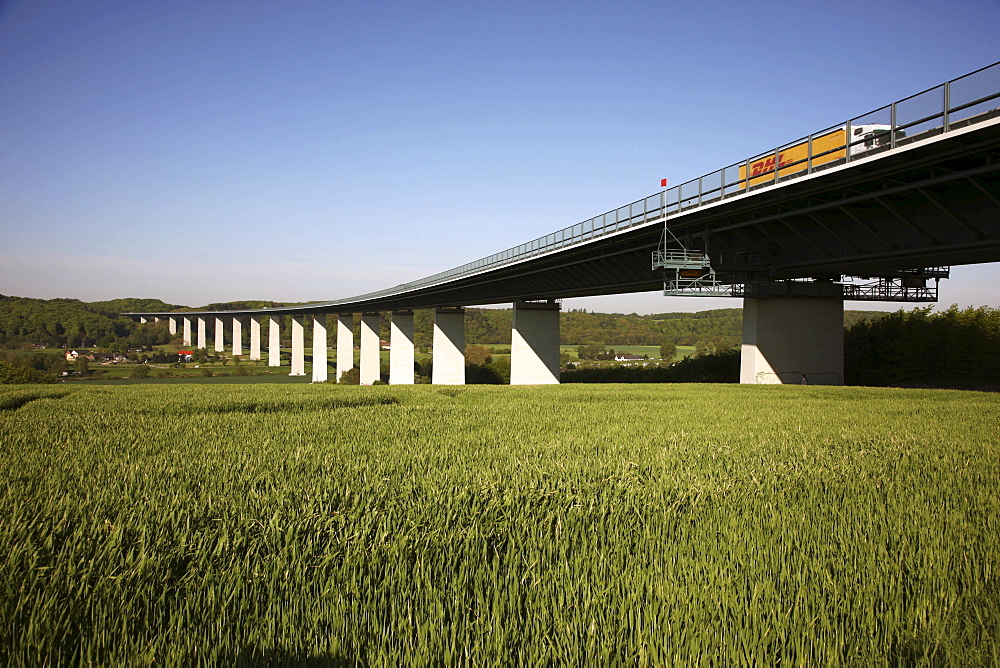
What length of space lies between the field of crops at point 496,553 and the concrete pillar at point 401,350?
64.0m

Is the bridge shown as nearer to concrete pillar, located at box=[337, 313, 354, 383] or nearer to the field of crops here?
the field of crops

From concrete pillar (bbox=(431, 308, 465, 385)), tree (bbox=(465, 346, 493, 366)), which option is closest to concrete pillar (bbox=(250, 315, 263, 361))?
tree (bbox=(465, 346, 493, 366))

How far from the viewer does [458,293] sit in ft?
207

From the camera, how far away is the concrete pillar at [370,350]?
3135 inches

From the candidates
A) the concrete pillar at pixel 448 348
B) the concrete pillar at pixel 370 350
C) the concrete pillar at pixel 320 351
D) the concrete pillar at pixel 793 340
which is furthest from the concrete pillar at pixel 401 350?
the concrete pillar at pixel 793 340

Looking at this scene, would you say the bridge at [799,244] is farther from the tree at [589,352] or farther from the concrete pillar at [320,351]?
the tree at [589,352]

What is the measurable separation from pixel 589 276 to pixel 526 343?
12405 mm

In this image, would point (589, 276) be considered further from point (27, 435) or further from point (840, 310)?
point (27, 435)

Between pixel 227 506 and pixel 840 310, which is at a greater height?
pixel 840 310

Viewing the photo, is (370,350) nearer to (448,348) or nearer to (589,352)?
(448,348)

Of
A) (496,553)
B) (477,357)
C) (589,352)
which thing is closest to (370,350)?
(477,357)

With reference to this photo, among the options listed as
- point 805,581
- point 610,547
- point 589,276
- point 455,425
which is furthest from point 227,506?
point 589,276

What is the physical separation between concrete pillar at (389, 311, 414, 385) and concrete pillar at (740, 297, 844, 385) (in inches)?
1873

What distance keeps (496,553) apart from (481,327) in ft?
478
